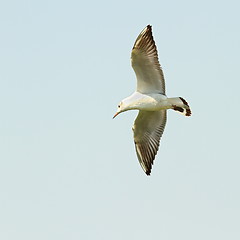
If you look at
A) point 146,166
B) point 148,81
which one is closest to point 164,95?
point 148,81

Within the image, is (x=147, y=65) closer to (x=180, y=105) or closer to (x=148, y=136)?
(x=180, y=105)

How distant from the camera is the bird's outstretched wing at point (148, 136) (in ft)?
70.3

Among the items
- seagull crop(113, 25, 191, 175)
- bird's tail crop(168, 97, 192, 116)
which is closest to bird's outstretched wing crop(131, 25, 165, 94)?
seagull crop(113, 25, 191, 175)

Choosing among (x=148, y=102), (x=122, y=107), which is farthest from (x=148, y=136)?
(x=148, y=102)

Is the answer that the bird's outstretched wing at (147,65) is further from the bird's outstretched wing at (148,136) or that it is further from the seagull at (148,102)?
the bird's outstretched wing at (148,136)

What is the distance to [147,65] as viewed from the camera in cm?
2006

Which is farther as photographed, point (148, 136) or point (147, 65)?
point (148, 136)

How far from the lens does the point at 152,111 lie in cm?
2111

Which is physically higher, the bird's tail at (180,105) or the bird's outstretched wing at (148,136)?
the bird's tail at (180,105)

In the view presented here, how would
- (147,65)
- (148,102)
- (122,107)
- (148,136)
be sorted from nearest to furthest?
(147,65) → (148,102) → (122,107) → (148,136)

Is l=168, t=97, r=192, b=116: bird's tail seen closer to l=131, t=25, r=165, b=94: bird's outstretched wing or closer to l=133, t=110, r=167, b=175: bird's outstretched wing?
l=131, t=25, r=165, b=94: bird's outstretched wing

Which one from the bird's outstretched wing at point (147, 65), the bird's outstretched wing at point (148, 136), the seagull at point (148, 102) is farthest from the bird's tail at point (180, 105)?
the bird's outstretched wing at point (148, 136)

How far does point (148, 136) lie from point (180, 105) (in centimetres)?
164

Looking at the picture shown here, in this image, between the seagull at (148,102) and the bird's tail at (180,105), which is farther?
the bird's tail at (180,105)
